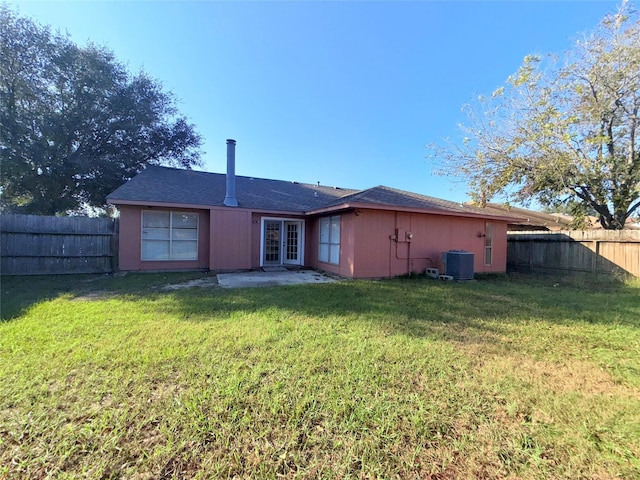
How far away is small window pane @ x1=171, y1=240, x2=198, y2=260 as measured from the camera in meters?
9.58

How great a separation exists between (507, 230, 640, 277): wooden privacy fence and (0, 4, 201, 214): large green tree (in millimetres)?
18817

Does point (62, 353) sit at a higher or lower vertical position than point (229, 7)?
lower

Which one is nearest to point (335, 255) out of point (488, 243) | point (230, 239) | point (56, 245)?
point (230, 239)

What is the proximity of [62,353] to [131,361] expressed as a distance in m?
0.86

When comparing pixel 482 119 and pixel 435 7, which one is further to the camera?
pixel 482 119

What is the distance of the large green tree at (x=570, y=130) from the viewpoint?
30.1 feet

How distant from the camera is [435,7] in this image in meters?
8.16

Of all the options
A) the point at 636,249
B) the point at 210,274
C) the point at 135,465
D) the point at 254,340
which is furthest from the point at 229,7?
the point at 636,249

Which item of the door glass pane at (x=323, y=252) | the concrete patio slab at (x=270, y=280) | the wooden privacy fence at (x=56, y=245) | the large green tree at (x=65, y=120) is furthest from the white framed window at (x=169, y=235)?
the large green tree at (x=65, y=120)

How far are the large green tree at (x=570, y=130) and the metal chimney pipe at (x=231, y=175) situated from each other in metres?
8.46

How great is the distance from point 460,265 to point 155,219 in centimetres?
995

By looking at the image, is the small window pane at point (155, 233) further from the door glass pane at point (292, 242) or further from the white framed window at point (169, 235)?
the door glass pane at point (292, 242)

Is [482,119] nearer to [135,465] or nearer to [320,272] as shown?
[320,272]

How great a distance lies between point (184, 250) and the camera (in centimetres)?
970
